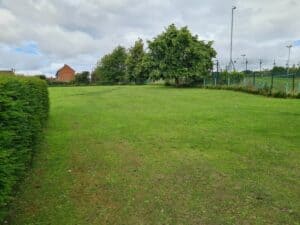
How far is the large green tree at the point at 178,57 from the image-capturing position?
46.2 metres

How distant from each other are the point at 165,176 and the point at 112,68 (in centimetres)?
8318

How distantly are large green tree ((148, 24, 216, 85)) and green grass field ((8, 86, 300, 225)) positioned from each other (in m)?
32.7

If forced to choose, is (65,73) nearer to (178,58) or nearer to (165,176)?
(178,58)

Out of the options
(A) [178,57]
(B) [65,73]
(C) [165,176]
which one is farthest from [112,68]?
(C) [165,176]

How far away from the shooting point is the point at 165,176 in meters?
7.74

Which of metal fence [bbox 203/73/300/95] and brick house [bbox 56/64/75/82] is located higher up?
metal fence [bbox 203/73/300/95]

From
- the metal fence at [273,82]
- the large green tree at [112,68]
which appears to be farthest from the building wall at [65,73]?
the metal fence at [273,82]

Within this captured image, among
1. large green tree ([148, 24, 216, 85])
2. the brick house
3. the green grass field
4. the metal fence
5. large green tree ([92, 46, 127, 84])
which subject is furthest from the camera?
the brick house

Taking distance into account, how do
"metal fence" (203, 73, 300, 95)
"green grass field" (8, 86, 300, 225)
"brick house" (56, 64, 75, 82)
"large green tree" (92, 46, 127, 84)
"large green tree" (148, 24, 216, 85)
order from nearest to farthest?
"green grass field" (8, 86, 300, 225)
"metal fence" (203, 73, 300, 95)
"large green tree" (148, 24, 216, 85)
"large green tree" (92, 46, 127, 84)
"brick house" (56, 64, 75, 82)

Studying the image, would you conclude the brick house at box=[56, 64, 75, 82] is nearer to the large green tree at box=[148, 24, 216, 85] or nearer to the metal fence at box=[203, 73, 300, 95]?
the large green tree at box=[148, 24, 216, 85]

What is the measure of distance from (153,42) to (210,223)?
1682 inches

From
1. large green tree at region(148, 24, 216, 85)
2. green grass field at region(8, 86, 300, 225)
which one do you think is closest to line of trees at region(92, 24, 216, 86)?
large green tree at region(148, 24, 216, 85)

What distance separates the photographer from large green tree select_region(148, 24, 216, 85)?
152 feet

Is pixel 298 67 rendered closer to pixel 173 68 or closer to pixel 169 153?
pixel 173 68
